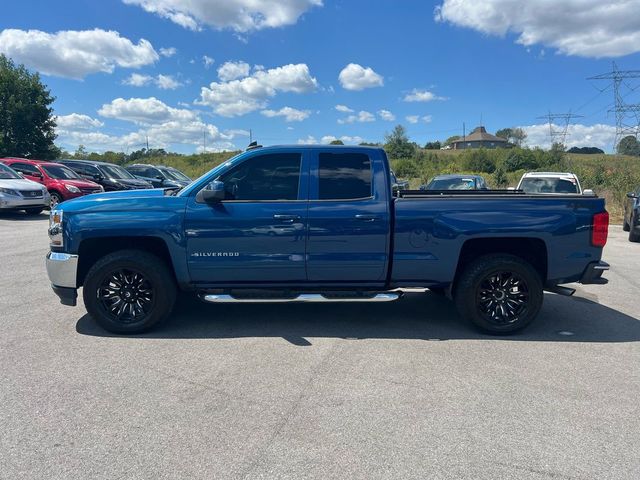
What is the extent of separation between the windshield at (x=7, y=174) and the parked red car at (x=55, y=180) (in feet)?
3.30

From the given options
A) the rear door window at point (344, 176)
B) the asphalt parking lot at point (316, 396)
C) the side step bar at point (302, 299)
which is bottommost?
the asphalt parking lot at point (316, 396)

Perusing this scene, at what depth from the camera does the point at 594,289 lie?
732 centimetres

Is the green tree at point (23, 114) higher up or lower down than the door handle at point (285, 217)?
higher up

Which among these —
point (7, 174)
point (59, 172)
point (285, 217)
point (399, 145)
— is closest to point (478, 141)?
point (399, 145)

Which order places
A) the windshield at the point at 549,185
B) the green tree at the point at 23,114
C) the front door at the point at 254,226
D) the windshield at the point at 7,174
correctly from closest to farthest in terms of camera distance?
the front door at the point at 254,226, the windshield at the point at 549,185, the windshield at the point at 7,174, the green tree at the point at 23,114

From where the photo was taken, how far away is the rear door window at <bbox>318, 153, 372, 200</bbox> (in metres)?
5.06

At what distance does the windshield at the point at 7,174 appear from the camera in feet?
49.7

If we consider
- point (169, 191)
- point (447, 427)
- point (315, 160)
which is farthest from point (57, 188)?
point (447, 427)

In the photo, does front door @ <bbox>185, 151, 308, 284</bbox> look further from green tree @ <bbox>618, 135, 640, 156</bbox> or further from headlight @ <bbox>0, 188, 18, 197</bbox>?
green tree @ <bbox>618, 135, 640, 156</bbox>

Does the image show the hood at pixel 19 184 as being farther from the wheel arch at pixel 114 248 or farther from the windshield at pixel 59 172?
the wheel arch at pixel 114 248

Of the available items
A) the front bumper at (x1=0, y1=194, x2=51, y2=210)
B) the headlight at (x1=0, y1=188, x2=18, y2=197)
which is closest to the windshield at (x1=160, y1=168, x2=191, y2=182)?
the front bumper at (x1=0, y1=194, x2=51, y2=210)

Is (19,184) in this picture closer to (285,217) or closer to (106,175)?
(106,175)

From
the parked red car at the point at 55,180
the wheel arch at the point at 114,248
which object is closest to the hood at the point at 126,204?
the wheel arch at the point at 114,248

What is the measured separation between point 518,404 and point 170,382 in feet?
8.88
